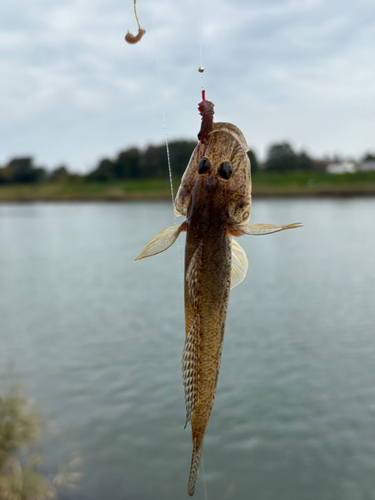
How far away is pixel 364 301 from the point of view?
81.5 ft

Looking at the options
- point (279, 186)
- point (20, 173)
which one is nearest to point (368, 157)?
point (279, 186)

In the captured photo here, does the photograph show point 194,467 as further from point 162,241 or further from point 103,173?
point 103,173

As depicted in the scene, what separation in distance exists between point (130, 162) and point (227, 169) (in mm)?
53733

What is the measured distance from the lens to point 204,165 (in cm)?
244

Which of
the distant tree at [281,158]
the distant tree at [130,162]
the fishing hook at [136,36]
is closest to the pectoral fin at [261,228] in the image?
the fishing hook at [136,36]

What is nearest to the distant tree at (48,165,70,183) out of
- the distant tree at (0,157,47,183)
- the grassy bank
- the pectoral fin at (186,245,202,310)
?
the distant tree at (0,157,47,183)

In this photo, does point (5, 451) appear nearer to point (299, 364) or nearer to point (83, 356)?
point (83, 356)

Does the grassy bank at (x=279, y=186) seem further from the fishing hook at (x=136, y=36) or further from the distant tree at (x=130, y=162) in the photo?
the fishing hook at (x=136, y=36)

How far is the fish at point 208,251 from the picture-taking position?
2.33m

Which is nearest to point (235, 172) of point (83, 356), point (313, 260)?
point (83, 356)

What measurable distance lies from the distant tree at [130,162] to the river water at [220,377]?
65.4ft

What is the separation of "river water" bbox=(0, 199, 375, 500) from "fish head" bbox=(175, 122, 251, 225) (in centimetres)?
1274

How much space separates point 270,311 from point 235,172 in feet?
→ 74.3

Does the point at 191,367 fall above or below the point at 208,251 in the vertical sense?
below
